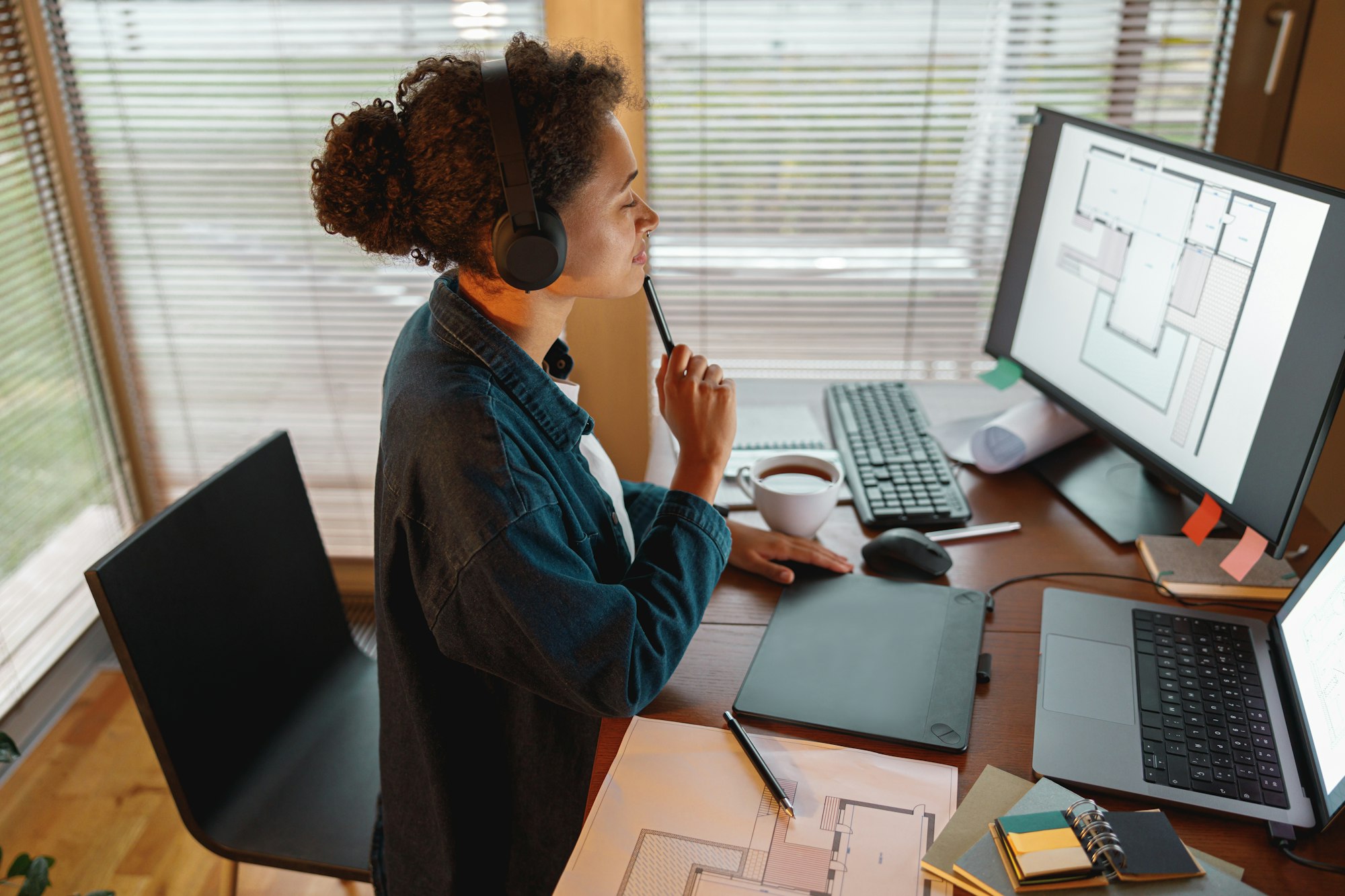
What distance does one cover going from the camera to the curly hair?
856 millimetres

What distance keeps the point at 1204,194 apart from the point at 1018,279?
359 mm

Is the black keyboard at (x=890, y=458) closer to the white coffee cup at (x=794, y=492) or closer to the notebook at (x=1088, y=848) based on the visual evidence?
the white coffee cup at (x=794, y=492)

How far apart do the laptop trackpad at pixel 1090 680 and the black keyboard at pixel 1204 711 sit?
0.01 m

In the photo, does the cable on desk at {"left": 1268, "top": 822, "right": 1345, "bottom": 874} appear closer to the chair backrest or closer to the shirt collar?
the shirt collar

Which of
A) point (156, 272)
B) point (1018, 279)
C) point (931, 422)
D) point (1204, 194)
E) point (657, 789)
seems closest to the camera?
point (657, 789)

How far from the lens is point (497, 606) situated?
32.4 inches

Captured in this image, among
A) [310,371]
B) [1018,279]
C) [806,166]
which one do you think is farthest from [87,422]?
[1018,279]

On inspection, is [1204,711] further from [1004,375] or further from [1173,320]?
[1004,375]

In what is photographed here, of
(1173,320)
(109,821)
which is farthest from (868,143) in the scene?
(109,821)

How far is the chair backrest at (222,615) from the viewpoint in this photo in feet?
3.65

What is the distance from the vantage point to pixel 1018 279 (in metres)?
1.45

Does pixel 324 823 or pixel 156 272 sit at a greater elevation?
pixel 156 272

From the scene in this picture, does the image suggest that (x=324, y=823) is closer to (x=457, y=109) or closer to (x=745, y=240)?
(x=457, y=109)

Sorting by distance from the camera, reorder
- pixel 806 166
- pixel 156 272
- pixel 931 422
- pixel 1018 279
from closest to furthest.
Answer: pixel 1018 279
pixel 931 422
pixel 806 166
pixel 156 272
